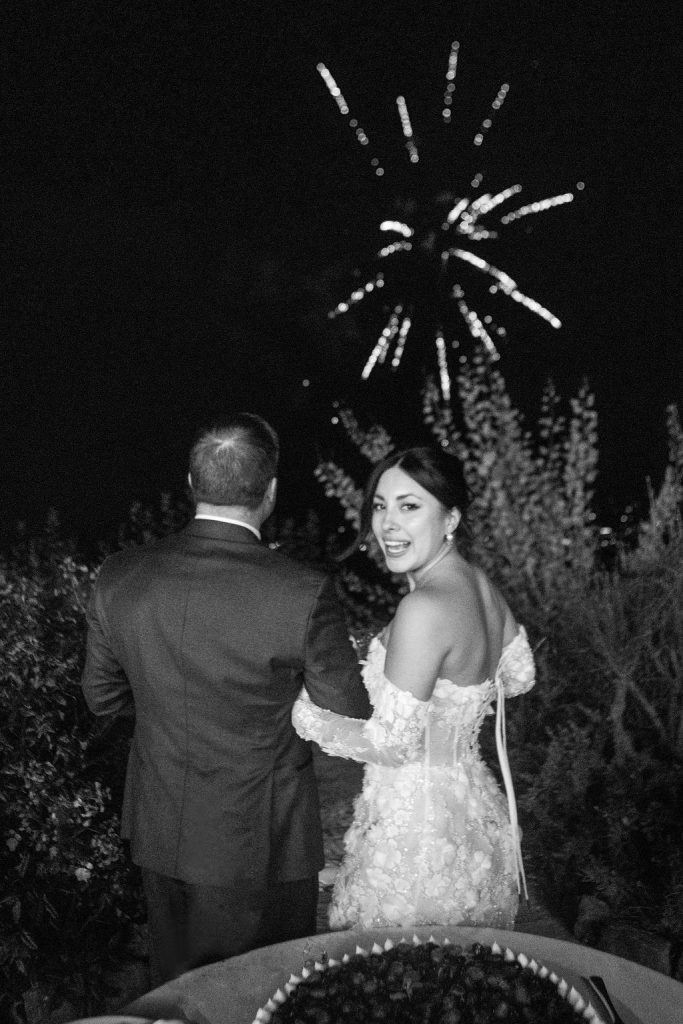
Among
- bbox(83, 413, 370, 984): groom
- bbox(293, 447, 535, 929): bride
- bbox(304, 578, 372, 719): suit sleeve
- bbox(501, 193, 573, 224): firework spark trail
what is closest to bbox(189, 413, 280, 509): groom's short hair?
bbox(83, 413, 370, 984): groom

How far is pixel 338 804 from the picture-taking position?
4965mm

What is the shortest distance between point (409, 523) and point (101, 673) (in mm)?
922

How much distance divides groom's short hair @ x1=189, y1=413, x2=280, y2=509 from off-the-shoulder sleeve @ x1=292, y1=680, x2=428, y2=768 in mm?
512

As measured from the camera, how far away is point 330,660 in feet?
7.03

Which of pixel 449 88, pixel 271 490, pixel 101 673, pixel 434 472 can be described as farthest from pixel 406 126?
pixel 101 673

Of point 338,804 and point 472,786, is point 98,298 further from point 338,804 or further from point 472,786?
point 472,786

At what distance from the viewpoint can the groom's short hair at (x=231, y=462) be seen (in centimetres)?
216

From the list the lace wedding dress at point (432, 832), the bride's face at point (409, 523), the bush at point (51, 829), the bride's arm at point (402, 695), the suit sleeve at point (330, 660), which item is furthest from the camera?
the bush at point (51, 829)

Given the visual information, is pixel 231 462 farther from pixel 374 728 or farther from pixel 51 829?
pixel 51 829

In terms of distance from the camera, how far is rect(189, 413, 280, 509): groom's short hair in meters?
2.16

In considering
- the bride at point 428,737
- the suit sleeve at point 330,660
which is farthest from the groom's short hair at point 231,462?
the bride at point 428,737

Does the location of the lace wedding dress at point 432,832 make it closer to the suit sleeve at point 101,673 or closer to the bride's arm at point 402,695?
the bride's arm at point 402,695

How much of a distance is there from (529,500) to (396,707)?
4.69 m

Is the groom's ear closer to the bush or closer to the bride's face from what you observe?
the bride's face
